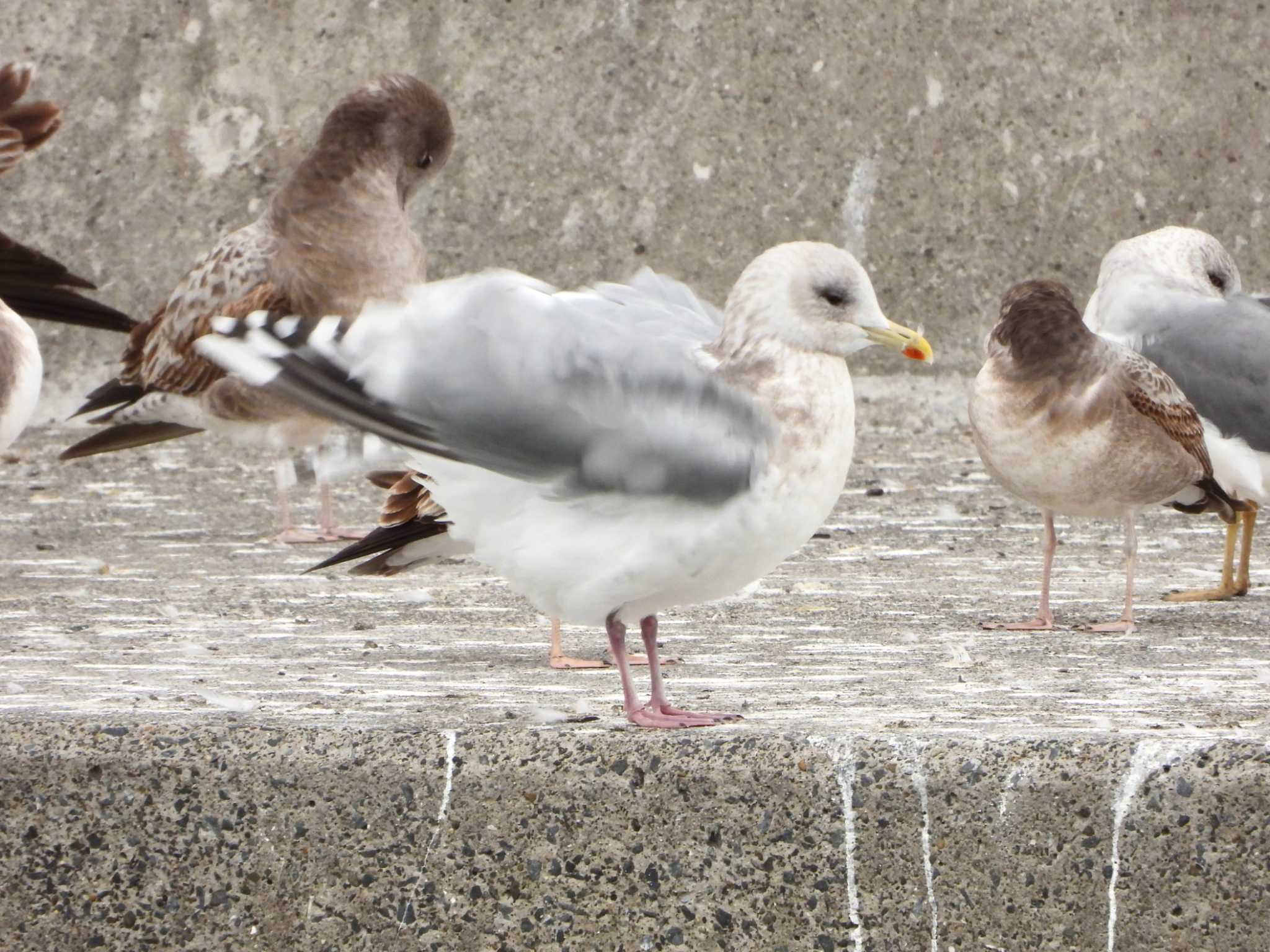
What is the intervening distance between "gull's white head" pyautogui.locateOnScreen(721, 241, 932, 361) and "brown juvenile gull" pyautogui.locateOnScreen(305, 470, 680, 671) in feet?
3.28

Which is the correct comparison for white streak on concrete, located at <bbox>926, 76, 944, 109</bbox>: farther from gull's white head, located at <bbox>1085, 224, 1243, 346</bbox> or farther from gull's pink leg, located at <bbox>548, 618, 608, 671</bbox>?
gull's pink leg, located at <bbox>548, 618, 608, 671</bbox>

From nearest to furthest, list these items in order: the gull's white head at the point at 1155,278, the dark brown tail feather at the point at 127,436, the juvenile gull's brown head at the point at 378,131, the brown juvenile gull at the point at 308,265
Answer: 1. the gull's white head at the point at 1155,278
2. the brown juvenile gull at the point at 308,265
3. the juvenile gull's brown head at the point at 378,131
4. the dark brown tail feather at the point at 127,436

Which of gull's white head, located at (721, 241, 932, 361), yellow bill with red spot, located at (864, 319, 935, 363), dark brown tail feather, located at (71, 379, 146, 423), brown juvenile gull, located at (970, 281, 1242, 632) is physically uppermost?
gull's white head, located at (721, 241, 932, 361)

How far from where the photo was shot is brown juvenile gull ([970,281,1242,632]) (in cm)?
445

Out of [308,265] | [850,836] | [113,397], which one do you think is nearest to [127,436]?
[113,397]

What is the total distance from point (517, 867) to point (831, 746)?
21.4 inches

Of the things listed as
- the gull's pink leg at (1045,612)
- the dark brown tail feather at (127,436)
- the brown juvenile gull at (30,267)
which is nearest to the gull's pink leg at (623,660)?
the gull's pink leg at (1045,612)

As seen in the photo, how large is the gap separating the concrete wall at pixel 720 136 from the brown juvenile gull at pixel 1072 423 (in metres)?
3.63

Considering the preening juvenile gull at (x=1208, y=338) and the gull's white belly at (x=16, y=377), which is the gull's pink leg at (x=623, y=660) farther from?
the gull's white belly at (x=16, y=377)

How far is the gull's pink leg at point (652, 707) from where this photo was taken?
3.06 metres

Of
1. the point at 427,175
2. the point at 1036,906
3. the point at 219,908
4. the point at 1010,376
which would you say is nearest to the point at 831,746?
the point at 1036,906

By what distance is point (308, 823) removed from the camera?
3.02 m

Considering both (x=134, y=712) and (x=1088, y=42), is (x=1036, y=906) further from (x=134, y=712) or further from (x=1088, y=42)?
(x=1088, y=42)

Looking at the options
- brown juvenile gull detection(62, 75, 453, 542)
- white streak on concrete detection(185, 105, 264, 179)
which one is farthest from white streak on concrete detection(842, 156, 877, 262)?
white streak on concrete detection(185, 105, 264, 179)
